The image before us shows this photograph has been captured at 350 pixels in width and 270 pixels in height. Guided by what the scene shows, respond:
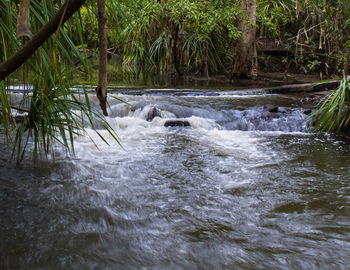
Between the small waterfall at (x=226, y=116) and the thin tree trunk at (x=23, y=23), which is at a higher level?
the thin tree trunk at (x=23, y=23)

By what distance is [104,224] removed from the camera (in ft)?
6.95

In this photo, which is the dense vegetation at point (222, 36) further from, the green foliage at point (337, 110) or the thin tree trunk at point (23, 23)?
the thin tree trunk at point (23, 23)

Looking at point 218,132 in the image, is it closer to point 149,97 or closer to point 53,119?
point 149,97

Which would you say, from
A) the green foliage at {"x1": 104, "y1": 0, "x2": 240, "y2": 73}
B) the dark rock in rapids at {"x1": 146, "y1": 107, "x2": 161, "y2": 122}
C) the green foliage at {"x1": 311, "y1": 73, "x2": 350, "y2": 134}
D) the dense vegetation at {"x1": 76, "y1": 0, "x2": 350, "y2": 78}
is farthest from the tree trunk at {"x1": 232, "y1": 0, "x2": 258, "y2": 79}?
the green foliage at {"x1": 311, "y1": 73, "x2": 350, "y2": 134}

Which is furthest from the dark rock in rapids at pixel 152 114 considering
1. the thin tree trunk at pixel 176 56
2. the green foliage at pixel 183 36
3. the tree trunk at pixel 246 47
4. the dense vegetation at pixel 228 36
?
the thin tree trunk at pixel 176 56

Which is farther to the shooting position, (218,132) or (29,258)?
(218,132)

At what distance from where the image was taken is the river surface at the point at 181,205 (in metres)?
1.80

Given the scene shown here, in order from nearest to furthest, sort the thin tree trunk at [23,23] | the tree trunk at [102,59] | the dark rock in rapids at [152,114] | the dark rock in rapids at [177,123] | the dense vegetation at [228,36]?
1. the thin tree trunk at [23,23]
2. the tree trunk at [102,59]
3. the dark rock in rapids at [177,123]
4. the dark rock in rapids at [152,114]
5. the dense vegetation at [228,36]

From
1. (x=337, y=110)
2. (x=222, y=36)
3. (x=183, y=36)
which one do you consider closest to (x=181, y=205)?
(x=337, y=110)

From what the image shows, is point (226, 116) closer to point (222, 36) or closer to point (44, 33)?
point (44, 33)

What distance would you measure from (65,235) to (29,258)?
0.81 feet

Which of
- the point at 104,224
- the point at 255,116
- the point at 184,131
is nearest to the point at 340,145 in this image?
the point at 255,116

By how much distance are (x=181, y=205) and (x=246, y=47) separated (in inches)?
287

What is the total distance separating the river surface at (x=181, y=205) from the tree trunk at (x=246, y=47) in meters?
4.81
